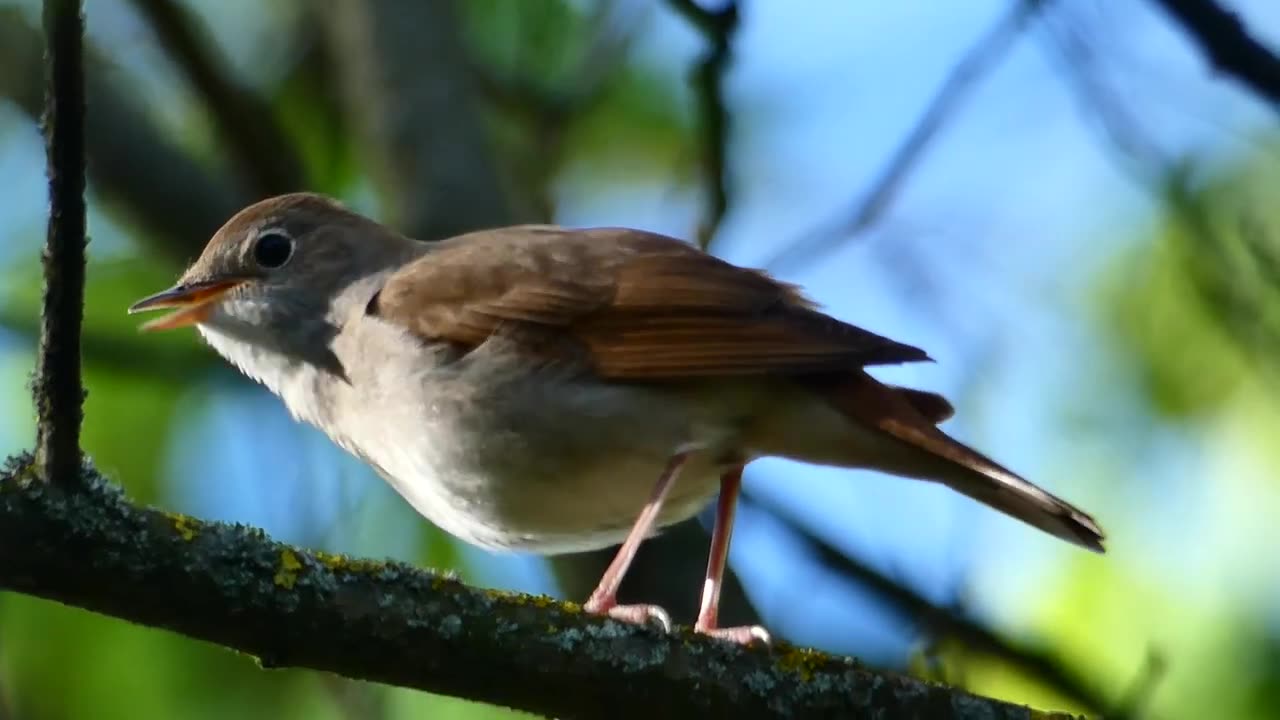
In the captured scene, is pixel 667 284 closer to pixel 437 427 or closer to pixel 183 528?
pixel 437 427

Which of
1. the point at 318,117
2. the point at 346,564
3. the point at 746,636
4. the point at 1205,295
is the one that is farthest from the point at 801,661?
the point at 318,117

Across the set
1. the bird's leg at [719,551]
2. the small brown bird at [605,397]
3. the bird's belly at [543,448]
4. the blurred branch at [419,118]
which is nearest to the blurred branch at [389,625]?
the bird's leg at [719,551]

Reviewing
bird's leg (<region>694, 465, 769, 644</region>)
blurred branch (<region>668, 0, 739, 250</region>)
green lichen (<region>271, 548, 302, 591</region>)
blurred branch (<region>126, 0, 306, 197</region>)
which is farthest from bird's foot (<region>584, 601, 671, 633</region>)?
blurred branch (<region>126, 0, 306, 197</region>)


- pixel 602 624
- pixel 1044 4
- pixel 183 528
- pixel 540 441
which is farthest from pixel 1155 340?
pixel 183 528

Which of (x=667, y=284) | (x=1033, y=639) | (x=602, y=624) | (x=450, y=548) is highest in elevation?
(x=667, y=284)

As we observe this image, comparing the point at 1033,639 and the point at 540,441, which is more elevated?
the point at 540,441

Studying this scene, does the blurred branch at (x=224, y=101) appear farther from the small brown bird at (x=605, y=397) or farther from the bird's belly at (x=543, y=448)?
the bird's belly at (x=543, y=448)
